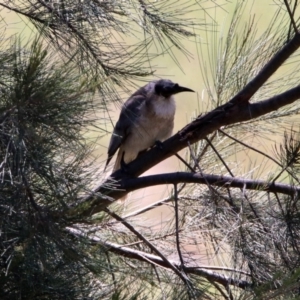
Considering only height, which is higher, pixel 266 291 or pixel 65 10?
pixel 65 10

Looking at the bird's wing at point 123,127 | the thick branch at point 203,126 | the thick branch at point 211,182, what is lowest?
the thick branch at point 211,182

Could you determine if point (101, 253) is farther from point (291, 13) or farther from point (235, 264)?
point (291, 13)

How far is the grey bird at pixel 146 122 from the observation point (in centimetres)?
312

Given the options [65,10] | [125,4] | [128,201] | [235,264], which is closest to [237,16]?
[125,4]

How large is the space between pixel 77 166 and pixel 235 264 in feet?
1.82

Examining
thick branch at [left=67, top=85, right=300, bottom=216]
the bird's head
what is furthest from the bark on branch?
the bird's head

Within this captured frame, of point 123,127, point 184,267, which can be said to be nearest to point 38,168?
point 184,267

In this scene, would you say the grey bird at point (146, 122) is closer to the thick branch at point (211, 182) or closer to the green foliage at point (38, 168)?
the thick branch at point (211, 182)

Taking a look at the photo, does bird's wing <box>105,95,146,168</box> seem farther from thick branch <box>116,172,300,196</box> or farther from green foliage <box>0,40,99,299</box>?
green foliage <box>0,40,99,299</box>

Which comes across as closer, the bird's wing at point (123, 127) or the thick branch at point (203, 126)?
the thick branch at point (203, 126)

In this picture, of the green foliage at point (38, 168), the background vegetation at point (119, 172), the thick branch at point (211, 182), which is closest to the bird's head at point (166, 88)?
the background vegetation at point (119, 172)

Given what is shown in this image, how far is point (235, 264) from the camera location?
184 centimetres

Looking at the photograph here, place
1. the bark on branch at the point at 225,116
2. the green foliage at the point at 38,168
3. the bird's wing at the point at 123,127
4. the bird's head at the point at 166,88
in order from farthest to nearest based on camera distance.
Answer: the bird's head at the point at 166,88, the bird's wing at the point at 123,127, the bark on branch at the point at 225,116, the green foliage at the point at 38,168

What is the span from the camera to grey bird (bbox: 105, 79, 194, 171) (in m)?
3.12
